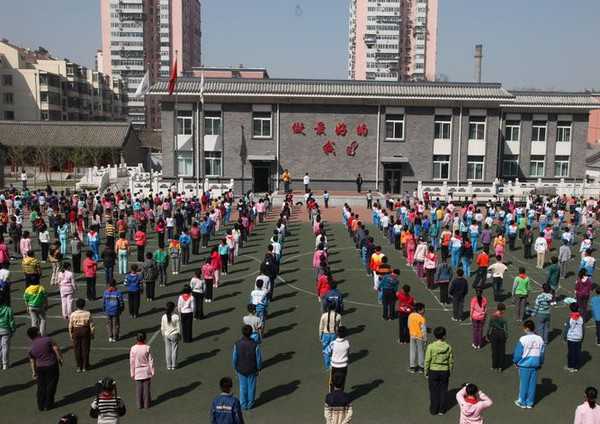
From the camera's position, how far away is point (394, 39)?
411 feet

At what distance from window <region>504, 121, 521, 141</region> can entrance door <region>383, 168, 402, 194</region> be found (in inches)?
410

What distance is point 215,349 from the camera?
14.1 m

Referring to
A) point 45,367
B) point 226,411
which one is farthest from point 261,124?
point 226,411

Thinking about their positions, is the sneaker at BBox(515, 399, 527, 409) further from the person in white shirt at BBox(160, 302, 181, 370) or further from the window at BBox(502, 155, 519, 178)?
the window at BBox(502, 155, 519, 178)

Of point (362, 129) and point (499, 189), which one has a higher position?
point (362, 129)

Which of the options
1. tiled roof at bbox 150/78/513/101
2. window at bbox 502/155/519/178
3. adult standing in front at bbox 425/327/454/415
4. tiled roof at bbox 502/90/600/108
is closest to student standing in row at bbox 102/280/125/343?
adult standing in front at bbox 425/327/454/415

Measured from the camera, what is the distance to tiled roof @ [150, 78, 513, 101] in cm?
4412

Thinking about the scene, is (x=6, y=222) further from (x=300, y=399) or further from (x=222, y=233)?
(x=300, y=399)

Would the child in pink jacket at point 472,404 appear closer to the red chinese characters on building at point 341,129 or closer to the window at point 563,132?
the red chinese characters on building at point 341,129

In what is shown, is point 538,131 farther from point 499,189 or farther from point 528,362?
point 528,362

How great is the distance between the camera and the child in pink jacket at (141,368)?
35.2 feet

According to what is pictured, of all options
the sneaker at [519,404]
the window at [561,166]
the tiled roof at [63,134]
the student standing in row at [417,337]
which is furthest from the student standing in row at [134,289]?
the tiled roof at [63,134]

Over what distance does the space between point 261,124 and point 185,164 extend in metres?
6.79

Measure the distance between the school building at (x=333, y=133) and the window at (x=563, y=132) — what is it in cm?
663
